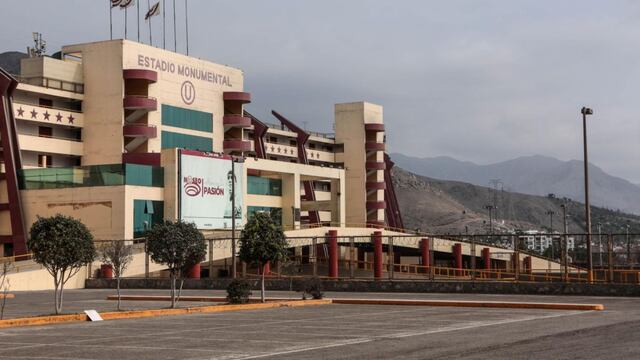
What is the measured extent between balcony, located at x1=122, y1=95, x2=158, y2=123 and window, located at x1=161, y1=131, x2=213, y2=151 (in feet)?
10.2

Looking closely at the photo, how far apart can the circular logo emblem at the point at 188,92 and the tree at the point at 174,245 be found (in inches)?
2111

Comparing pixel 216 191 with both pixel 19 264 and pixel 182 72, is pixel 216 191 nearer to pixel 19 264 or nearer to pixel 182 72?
pixel 182 72

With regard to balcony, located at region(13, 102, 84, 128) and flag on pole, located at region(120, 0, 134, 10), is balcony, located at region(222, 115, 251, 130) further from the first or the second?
balcony, located at region(13, 102, 84, 128)

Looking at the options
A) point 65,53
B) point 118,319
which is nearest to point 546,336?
point 118,319

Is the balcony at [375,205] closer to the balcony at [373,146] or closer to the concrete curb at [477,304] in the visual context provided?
the balcony at [373,146]

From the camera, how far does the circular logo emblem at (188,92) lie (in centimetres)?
8750

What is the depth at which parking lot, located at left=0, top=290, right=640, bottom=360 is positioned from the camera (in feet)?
59.1

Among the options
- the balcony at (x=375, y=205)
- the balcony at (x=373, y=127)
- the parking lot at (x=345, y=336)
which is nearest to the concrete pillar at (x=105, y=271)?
the parking lot at (x=345, y=336)

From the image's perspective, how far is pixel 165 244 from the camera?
113 feet

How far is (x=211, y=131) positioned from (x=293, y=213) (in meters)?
11.7

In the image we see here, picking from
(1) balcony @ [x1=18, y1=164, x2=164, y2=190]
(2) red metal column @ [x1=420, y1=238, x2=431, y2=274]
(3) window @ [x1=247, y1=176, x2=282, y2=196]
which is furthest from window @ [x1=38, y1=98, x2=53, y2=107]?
(2) red metal column @ [x1=420, y1=238, x2=431, y2=274]

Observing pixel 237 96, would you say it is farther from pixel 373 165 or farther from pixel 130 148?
pixel 373 165

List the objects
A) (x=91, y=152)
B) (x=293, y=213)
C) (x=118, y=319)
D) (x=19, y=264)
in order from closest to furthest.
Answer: (x=118, y=319) → (x=19, y=264) → (x=91, y=152) → (x=293, y=213)

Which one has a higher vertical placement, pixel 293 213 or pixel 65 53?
pixel 65 53
